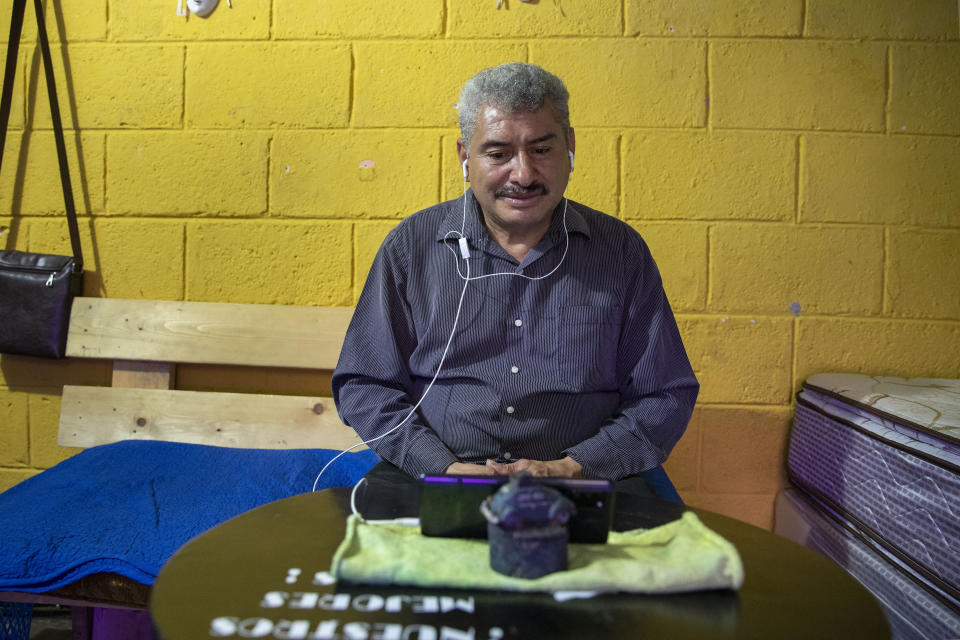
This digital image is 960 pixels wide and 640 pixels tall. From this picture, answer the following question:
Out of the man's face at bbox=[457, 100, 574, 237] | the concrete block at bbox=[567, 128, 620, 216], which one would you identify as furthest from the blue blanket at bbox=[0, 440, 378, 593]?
the concrete block at bbox=[567, 128, 620, 216]

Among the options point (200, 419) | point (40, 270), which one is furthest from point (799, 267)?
point (40, 270)

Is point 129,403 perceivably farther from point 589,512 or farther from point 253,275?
point 589,512

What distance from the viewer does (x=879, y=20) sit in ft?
7.66

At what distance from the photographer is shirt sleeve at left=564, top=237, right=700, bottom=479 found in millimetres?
1650

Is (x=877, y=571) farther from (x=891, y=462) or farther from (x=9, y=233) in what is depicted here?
(x=9, y=233)

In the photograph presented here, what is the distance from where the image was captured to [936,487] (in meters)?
1.60

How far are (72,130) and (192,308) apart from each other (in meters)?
0.78

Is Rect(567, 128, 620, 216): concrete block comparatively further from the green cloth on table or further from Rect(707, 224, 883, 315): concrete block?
the green cloth on table

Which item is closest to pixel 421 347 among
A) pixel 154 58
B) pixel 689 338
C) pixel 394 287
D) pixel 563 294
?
pixel 394 287

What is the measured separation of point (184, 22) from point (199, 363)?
3.83ft

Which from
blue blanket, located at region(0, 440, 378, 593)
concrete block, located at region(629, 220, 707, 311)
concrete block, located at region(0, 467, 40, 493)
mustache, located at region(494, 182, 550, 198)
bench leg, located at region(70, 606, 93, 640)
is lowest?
bench leg, located at region(70, 606, 93, 640)

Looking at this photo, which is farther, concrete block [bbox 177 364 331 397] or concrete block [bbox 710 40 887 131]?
concrete block [bbox 177 364 331 397]

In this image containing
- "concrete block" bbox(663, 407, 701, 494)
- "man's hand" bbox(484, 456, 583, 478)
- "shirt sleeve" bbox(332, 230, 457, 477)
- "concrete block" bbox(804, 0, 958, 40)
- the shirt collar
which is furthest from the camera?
"concrete block" bbox(663, 407, 701, 494)

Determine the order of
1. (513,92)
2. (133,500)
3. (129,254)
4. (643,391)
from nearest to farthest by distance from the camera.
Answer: (513,92) < (643,391) < (133,500) < (129,254)
